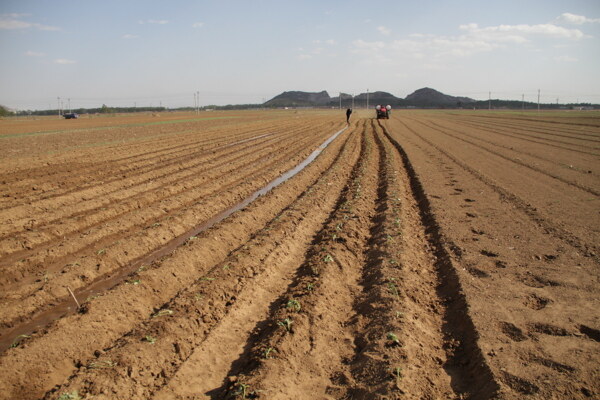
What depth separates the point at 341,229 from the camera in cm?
764

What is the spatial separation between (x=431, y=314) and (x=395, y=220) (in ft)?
11.2

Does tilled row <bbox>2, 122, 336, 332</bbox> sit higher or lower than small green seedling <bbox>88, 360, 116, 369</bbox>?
higher

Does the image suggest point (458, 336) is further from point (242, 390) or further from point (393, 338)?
point (242, 390)

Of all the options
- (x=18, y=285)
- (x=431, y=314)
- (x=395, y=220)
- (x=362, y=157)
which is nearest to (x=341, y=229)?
(x=395, y=220)

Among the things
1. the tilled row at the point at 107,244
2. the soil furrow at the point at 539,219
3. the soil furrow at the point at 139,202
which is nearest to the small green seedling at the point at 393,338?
the soil furrow at the point at 539,219

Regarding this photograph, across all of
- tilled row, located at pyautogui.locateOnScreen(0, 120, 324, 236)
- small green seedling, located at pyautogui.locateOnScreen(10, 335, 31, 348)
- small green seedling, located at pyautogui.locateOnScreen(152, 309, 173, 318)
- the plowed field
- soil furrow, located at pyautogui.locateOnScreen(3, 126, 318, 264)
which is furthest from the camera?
tilled row, located at pyautogui.locateOnScreen(0, 120, 324, 236)

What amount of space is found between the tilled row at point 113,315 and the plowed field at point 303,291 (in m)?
0.02

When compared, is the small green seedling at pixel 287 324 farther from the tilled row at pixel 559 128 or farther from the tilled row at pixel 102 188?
the tilled row at pixel 559 128

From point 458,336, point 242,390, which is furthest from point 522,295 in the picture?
point 242,390

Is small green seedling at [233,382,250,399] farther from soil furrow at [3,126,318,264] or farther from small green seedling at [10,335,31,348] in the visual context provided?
soil furrow at [3,126,318,264]

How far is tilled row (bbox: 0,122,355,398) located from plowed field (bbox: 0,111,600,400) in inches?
0.9

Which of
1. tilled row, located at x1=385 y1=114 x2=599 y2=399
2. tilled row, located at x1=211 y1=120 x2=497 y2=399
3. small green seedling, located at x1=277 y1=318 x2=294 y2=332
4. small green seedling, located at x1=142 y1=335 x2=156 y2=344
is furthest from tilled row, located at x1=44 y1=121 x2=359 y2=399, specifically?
tilled row, located at x1=385 y1=114 x2=599 y2=399

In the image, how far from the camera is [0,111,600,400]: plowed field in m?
3.66

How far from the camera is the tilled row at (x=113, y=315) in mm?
3867
